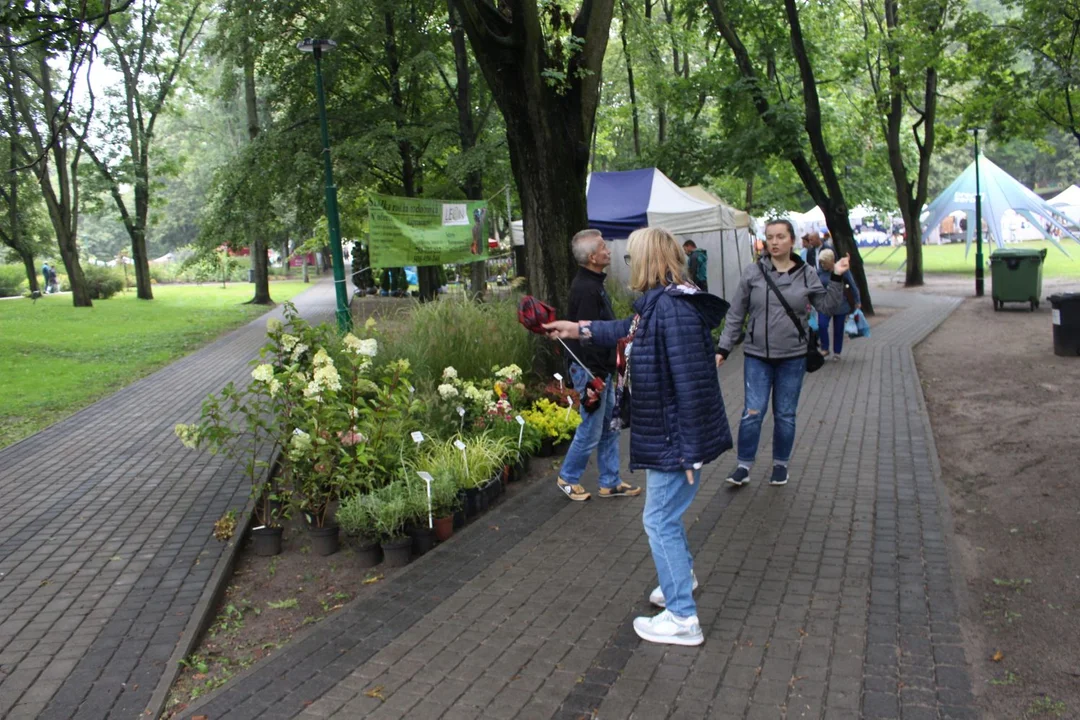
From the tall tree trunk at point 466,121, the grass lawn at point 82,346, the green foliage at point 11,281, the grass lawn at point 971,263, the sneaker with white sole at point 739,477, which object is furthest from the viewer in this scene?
the green foliage at point 11,281

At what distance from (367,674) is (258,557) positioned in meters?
2.17

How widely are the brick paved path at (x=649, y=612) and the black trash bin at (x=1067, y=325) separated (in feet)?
24.8

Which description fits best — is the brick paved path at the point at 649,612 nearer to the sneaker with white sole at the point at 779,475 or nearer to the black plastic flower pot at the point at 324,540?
the sneaker with white sole at the point at 779,475

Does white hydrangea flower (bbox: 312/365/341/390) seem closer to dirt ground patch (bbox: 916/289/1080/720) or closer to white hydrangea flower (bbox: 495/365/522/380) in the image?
white hydrangea flower (bbox: 495/365/522/380)

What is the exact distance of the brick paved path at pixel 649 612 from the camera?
380 centimetres

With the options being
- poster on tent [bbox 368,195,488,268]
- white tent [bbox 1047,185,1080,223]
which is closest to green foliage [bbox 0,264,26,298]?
poster on tent [bbox 368,195,488,268]

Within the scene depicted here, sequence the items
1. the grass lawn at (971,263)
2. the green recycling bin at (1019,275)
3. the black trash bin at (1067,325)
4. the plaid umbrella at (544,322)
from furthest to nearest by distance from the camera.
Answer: the grass lawn at (971,263) < the green recycling bin at (1019,275) < the black trash bin at (1067,325) < the plaid umbrella at (544,322)

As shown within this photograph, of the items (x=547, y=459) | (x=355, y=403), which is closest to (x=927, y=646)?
(x=355, y=403)

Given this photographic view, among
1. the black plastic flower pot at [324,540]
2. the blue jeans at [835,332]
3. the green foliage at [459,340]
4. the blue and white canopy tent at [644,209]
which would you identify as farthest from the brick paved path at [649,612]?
the blue and white canopy tent at [644,209]

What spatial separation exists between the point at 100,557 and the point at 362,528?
6.02 feet

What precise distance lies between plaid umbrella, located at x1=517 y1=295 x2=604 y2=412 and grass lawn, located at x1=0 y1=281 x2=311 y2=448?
23.7ft

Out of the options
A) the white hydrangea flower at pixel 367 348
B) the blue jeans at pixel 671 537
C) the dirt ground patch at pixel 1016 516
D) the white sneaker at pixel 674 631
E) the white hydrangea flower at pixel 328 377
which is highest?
the white hydrangea flower at pixel 367 348

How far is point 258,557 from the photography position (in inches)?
236

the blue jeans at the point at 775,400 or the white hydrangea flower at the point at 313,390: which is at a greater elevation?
the white hydrangea flower at the point at 313,390
